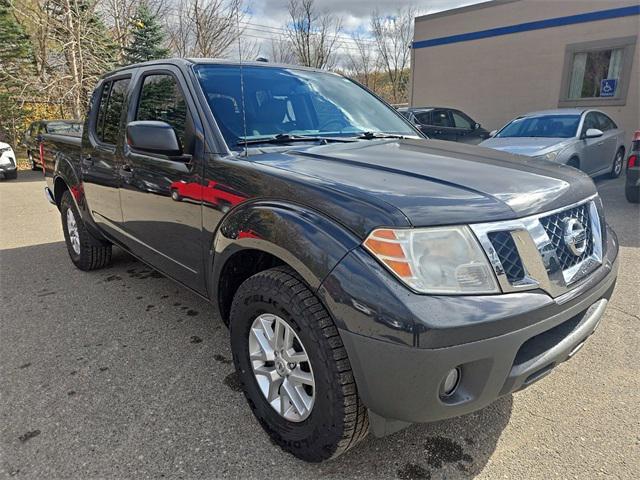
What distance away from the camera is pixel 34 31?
15.8m

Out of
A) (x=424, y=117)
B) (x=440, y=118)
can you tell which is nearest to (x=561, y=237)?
(x=424, y=117)

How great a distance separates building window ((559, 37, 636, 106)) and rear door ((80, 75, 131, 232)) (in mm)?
13410

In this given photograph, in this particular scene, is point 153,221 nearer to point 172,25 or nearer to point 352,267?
point 352,267

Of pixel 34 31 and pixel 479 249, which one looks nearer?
pixel 479 249

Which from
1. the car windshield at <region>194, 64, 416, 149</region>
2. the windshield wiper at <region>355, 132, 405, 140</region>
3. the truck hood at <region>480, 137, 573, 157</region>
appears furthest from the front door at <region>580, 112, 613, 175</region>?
the windshield wiper at <region>355, 132, 405, 140</region>

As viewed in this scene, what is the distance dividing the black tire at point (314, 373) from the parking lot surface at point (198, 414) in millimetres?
158

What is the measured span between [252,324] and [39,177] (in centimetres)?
1341

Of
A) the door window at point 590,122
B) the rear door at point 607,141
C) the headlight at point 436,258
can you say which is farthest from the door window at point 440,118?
the headlight at point 436,258

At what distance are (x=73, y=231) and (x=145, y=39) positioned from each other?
1638 cm

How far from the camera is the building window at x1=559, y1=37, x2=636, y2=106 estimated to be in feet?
39.8

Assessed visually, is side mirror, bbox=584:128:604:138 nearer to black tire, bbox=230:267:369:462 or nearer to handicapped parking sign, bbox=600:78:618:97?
handicapped parking sign, bbox=600:78:618:97

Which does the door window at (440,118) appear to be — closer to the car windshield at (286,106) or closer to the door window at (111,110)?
the car windshield at (286,106)

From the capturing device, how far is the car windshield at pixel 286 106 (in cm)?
262

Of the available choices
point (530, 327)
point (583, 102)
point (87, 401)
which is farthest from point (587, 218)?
point (583, 102)
